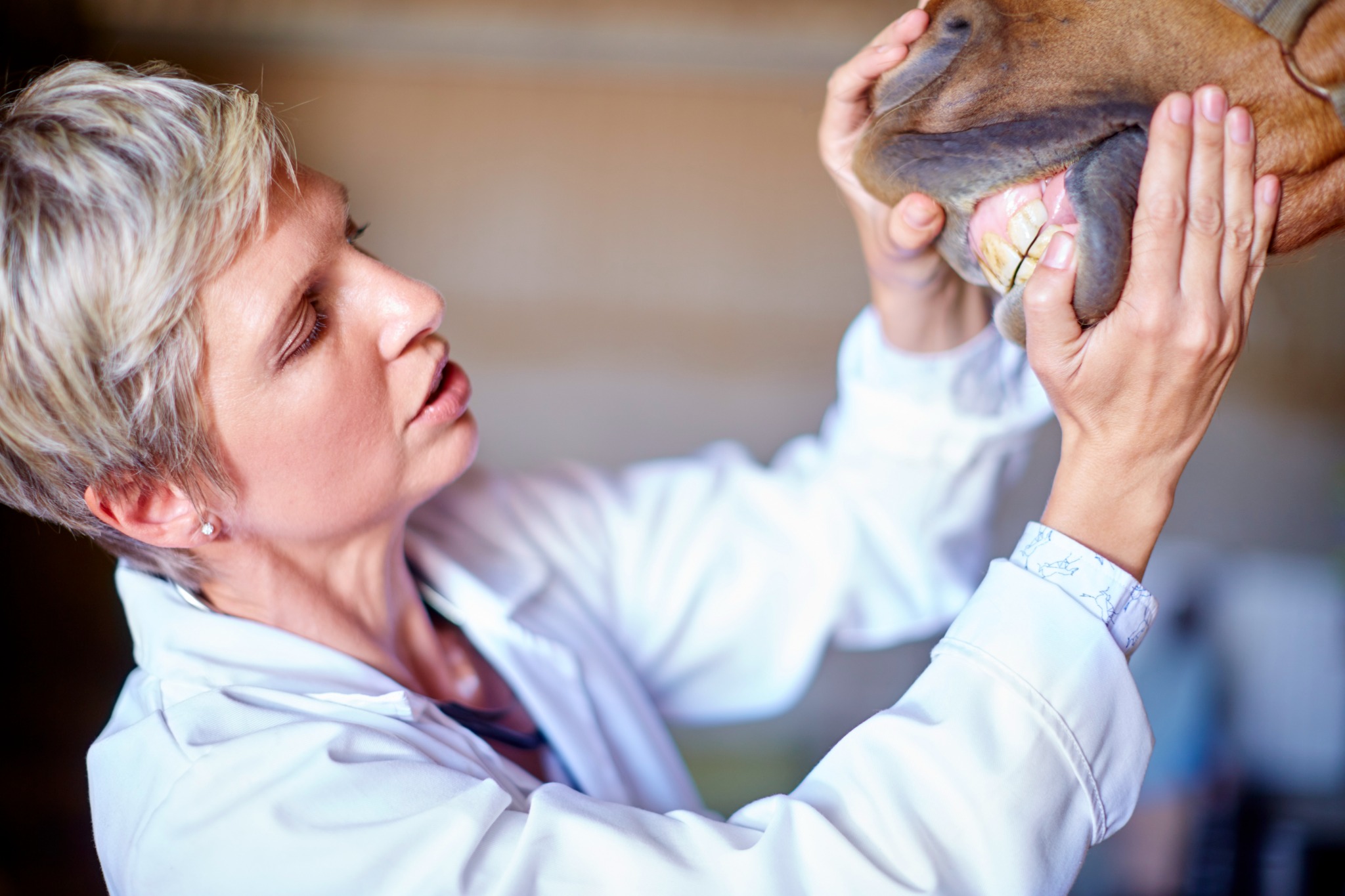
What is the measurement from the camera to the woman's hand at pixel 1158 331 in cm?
52

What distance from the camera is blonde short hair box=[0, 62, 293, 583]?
24.1 inches

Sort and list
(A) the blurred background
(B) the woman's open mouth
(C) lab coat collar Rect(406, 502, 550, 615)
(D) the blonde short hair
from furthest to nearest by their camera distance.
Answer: (A) the blurred background → (C) lab coat collar Rect(406, 502, 550, 615) → (B) the woman's open mouth → (D) the blonde short hair

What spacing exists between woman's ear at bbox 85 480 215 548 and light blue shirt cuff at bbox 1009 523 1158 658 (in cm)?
59

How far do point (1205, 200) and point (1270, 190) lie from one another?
0.15 feet

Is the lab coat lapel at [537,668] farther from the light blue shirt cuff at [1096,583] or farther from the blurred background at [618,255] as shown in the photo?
the blurred background at [618,255]

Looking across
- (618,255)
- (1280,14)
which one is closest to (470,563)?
(1280,14)

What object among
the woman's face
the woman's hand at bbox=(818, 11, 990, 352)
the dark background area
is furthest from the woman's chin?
the dark background area

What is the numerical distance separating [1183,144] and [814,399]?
2111mm

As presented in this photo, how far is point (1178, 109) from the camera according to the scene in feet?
1.70

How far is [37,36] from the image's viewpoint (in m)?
2.29

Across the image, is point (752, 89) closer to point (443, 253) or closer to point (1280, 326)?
point (443, 253)

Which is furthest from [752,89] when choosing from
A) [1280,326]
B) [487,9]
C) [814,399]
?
[1280,326]

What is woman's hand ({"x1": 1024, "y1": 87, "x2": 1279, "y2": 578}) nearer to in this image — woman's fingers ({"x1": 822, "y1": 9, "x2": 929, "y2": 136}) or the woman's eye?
woman's fingers ({"x1": 822, "y1": 9, "x2": 929, "y2": 136})

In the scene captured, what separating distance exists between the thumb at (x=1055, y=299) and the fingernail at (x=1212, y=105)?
0.09 meters
